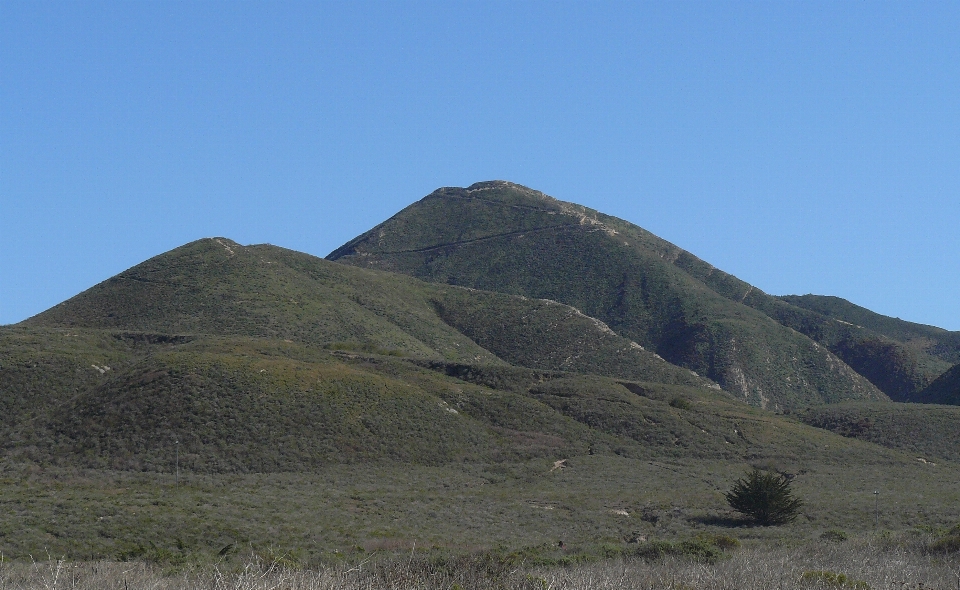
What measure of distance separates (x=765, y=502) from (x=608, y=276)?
321 ft

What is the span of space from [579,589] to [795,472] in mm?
40497

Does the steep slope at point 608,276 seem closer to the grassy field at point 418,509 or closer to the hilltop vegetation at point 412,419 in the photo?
the hilltop vegetation at point 412,419

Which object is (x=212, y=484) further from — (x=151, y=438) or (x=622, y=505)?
(x=622, y=505)

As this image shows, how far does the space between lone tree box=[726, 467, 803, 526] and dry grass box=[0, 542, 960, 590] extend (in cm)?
1305

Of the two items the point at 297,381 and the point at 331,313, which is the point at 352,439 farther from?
the point at 331,313

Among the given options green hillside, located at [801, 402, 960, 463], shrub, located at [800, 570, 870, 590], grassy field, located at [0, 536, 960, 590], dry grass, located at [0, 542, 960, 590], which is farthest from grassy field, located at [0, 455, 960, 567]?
green hillside, located at [801, 402, 960, 463]

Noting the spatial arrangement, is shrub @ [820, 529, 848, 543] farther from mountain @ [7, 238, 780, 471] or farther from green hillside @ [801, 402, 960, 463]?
green hillside @ [801, 402, 960, 463]

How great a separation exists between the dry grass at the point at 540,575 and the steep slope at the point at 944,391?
7780 cm

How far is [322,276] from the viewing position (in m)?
103

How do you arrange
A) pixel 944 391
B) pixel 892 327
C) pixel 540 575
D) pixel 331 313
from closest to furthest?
pixel 540 575, pixel 331 313, pixel 944 391, pixel 892 327

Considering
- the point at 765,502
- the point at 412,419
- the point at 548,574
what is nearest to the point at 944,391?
the point at 412,419

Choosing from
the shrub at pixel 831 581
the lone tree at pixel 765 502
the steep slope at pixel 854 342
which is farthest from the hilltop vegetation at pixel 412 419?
the shrub at pixel 831 581

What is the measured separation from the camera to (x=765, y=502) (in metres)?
35.4

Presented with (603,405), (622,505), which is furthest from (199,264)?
(622,505)
